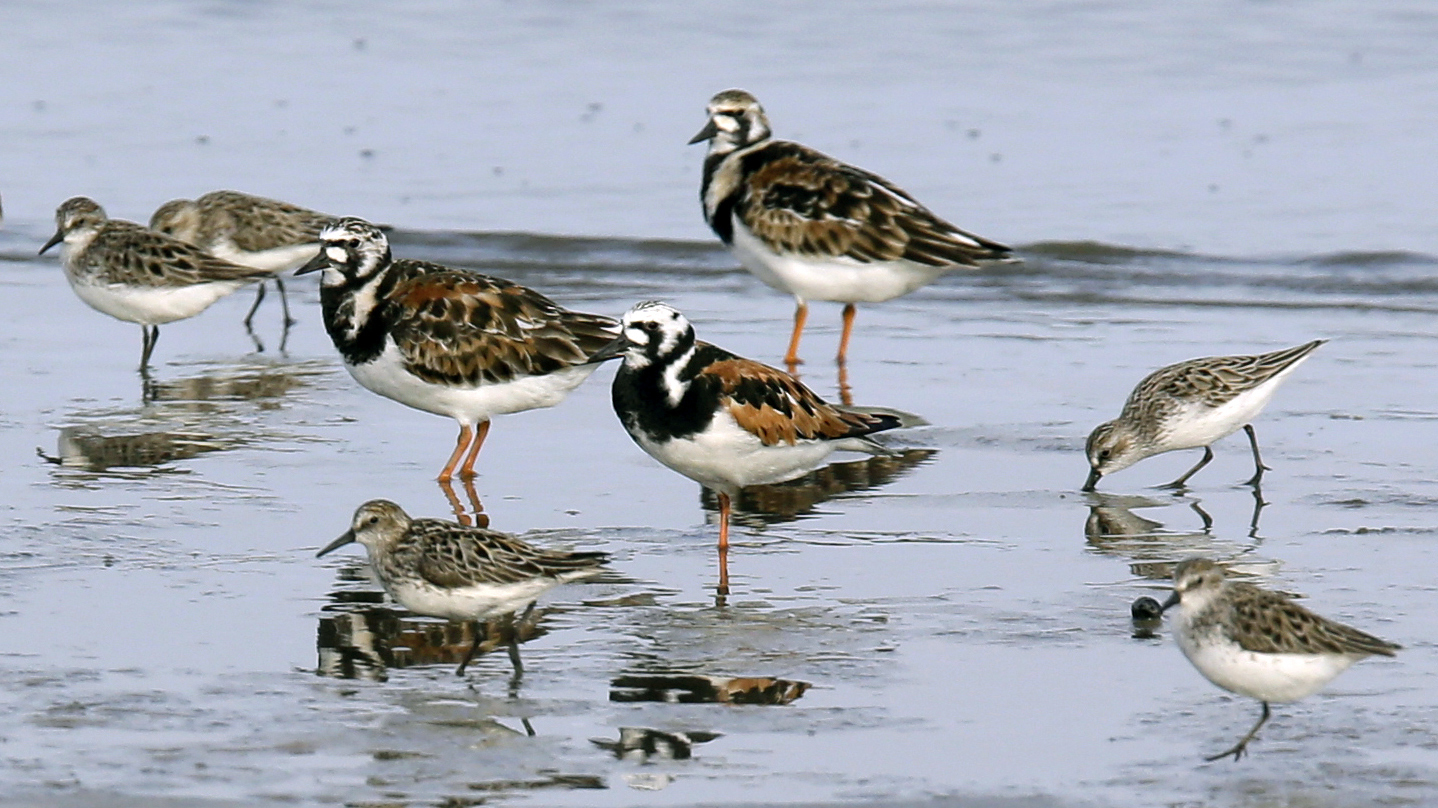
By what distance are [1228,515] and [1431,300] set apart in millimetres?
6029

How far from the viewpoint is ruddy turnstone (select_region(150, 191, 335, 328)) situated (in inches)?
554

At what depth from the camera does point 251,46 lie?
23.2m

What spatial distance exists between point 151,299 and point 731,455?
5221mm

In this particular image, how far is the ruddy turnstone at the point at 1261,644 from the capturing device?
6.25m

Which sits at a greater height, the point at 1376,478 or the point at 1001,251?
the point at 1001,251

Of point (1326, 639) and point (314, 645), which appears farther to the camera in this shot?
point (314, 645)

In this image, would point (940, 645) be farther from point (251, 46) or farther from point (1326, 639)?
point (251, 46)

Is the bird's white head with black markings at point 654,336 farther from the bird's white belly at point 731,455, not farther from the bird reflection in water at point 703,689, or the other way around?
the bird reflection in water at point 703,689

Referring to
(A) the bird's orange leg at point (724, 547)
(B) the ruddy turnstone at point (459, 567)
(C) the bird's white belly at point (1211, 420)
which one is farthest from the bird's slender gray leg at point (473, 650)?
(C) the bird's white belly at point (1211, 420)

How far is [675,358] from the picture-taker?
8430 mm

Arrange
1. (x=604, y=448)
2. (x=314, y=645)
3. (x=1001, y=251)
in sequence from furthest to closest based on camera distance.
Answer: (x=1001, y=251) → (x=604, y=448) → (x=314, y=645)

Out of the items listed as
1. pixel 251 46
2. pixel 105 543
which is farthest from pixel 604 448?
pixel 251 46

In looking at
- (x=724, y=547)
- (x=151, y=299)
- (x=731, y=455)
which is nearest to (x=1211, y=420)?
(x=731, y=455)

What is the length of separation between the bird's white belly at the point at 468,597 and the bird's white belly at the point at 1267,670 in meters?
2.20
